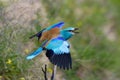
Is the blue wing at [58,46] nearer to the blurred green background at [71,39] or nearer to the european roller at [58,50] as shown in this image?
the european roller at [58,50]

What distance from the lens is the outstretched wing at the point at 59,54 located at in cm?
493

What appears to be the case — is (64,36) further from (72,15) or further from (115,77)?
(72,15)

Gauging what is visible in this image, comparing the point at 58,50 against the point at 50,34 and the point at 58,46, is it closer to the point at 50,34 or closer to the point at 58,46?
the point at 58,46

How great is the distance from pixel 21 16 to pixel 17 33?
28 centimetres

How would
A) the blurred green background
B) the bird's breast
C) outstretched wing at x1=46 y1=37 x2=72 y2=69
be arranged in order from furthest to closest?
the blurred green background, the bird's breast, outstretched wing at x1=46 y1=37 x2=72 y2=69

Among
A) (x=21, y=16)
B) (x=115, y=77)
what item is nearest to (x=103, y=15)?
(x=115, y=77)

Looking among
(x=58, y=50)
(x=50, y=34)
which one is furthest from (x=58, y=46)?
(x=50, y=34)

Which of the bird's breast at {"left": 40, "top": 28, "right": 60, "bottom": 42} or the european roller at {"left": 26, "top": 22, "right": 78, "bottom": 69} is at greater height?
the bird's breast at {"left": 40, "top": 28, "right": 60, "bottom": 42}

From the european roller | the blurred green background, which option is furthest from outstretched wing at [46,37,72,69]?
the blurred green background

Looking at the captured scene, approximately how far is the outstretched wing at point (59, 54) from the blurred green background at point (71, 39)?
0.58 m

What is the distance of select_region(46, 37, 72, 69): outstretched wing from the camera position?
16.2 ft

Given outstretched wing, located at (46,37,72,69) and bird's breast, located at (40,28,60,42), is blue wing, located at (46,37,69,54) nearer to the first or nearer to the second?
outstretched wing, located at (46,37,72,69)

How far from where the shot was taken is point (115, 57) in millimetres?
7852

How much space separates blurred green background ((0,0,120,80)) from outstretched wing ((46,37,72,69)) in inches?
22.8
